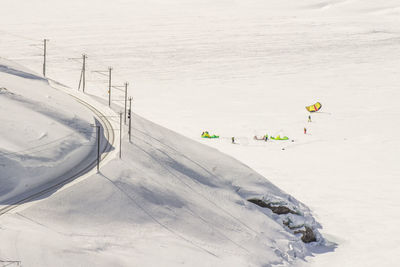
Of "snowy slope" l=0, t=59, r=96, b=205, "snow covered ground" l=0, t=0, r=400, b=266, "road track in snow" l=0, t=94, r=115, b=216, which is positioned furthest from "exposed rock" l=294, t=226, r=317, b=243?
"snowy slope" l=0, t=59, r=96, b=205

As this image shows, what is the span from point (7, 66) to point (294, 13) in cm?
7893

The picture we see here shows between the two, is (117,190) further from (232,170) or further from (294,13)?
(294,13)

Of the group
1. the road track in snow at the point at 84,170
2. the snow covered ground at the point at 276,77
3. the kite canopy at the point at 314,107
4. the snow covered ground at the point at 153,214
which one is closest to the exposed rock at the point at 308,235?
the snow covered ground at the point at 153,214

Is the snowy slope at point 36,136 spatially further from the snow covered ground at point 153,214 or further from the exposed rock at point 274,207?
the exposed rock at point 274,207

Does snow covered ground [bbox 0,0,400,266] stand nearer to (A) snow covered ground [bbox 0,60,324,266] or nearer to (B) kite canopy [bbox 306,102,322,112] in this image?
(B) kite canopy [bbox 306,102,322,112]

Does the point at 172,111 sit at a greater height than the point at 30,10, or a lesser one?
lesser

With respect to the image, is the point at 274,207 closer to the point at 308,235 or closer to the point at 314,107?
the point at 308,235

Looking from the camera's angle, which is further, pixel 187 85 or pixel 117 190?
pixel 187 85

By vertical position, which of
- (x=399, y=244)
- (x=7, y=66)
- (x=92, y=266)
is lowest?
(x=399, y=244)

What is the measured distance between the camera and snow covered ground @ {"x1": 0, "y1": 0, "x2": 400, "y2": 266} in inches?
1710

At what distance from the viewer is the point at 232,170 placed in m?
38.4

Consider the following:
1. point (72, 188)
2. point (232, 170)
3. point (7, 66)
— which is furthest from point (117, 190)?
point (7, 66)

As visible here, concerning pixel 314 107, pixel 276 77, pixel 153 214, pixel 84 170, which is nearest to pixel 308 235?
pixel 153 214

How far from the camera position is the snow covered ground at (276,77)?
143 feet
